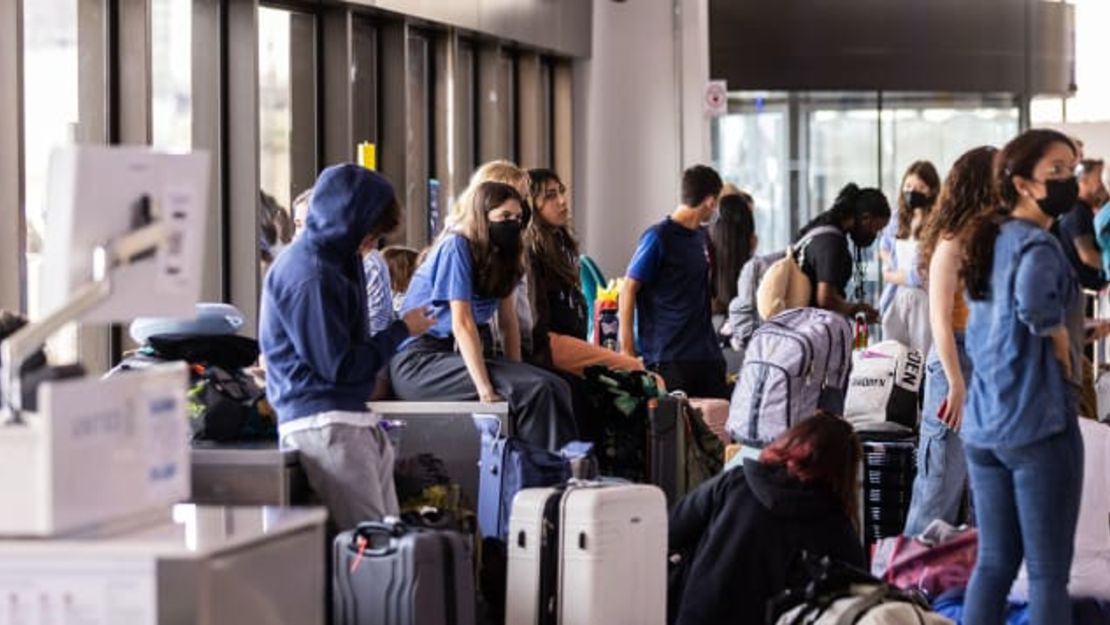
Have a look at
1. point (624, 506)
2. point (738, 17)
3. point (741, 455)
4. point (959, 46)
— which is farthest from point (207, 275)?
point (959, 46)

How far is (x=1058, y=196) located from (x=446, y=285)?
2377 mm

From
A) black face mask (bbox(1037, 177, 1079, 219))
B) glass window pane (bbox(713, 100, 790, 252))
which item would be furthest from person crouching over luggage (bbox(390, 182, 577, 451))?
glass window pane (bbox(713, 100, 790, 252))

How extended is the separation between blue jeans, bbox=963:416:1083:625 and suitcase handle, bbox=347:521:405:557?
1.75 m

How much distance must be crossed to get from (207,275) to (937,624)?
638 centimetres

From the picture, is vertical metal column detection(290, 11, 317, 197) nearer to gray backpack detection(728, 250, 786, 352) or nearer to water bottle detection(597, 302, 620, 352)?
water bottle detection(597, 302, 620, 352)

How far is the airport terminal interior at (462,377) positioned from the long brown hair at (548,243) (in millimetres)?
17

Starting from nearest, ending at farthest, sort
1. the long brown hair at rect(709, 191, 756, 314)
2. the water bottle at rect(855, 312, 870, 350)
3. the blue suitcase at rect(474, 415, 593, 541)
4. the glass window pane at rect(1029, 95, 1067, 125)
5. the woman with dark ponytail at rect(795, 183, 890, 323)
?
the blue suitcase at rect(474, 415, 593, 541), the woman with dark ponytail at rect(795, 183, 890, 323), the water bottle at rect(855, 312, 870, 350), the long brown hair at rect(709, 191, 756, 314), the glass window pane at rect(1029, 95, 1067, 125)

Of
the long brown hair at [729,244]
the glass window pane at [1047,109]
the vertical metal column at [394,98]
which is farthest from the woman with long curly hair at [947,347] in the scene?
the glass window pane at [1047,109]

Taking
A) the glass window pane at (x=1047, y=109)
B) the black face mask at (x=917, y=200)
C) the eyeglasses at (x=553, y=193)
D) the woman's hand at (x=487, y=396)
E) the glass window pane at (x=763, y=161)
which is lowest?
the woman's hand at (x=487, y=396)

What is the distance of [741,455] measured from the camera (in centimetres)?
847

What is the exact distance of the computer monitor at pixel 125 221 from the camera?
404cm

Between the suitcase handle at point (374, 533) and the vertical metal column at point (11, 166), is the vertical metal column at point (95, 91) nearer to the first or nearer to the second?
the vertical metal column at point (11, 166)

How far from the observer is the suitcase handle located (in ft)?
19.4

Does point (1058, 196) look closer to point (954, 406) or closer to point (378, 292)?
point (954, 406)
